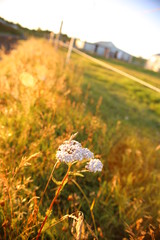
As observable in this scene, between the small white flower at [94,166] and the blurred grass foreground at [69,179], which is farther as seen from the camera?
the blurred grass foreground at [69,179]

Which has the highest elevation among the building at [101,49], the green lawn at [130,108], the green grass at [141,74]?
the building at [101,49]

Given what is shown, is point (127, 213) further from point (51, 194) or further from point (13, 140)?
point (13, 140)

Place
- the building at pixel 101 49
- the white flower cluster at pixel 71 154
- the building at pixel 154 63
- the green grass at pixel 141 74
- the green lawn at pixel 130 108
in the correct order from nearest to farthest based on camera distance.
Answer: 1. the white flower cluster at pixel 71 154
2. the green lawn at pixel 130 108
3. the green grass at pixel 141 74
4. the building at pixel 154 63
5. the building at pixel 101 49

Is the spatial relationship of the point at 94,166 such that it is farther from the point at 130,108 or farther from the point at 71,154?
the point at 130,108

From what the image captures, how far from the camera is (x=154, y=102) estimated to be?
7.77 meters

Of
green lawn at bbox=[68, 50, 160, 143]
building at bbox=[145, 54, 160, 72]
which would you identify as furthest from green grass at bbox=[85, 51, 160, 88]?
building at bbox=[145, 54, 160, 72]

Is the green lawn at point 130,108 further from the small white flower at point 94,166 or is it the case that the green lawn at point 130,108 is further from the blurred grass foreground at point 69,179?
→ the small white flower at point 94,166

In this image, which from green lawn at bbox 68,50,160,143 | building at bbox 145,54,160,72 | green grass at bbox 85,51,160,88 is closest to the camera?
green lawn at bbox 68,50,160,143

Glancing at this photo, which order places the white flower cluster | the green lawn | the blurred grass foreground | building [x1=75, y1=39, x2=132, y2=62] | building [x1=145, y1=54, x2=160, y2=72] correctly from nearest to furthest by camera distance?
the white flower cluster < the blurred grass foreground < the green lawn < building [x1=145, y1=54, x2=160, y2=72] < building [x1=75, y1=39, x2=132, y2=62]

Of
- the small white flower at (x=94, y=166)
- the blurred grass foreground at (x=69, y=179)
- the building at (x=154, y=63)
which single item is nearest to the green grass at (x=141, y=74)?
the blurred grass foreground at (x=69, y=179)

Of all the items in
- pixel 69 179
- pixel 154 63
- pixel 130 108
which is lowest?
pixel 130 108

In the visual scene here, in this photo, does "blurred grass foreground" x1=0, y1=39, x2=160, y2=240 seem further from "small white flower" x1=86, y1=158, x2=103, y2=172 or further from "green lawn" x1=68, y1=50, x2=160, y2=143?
"green lawn" x1=68, y1=50, x2=160, y2=143

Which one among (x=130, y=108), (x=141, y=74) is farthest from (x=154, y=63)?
(x=130, y=108)

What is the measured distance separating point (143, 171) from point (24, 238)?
1.84 meters
